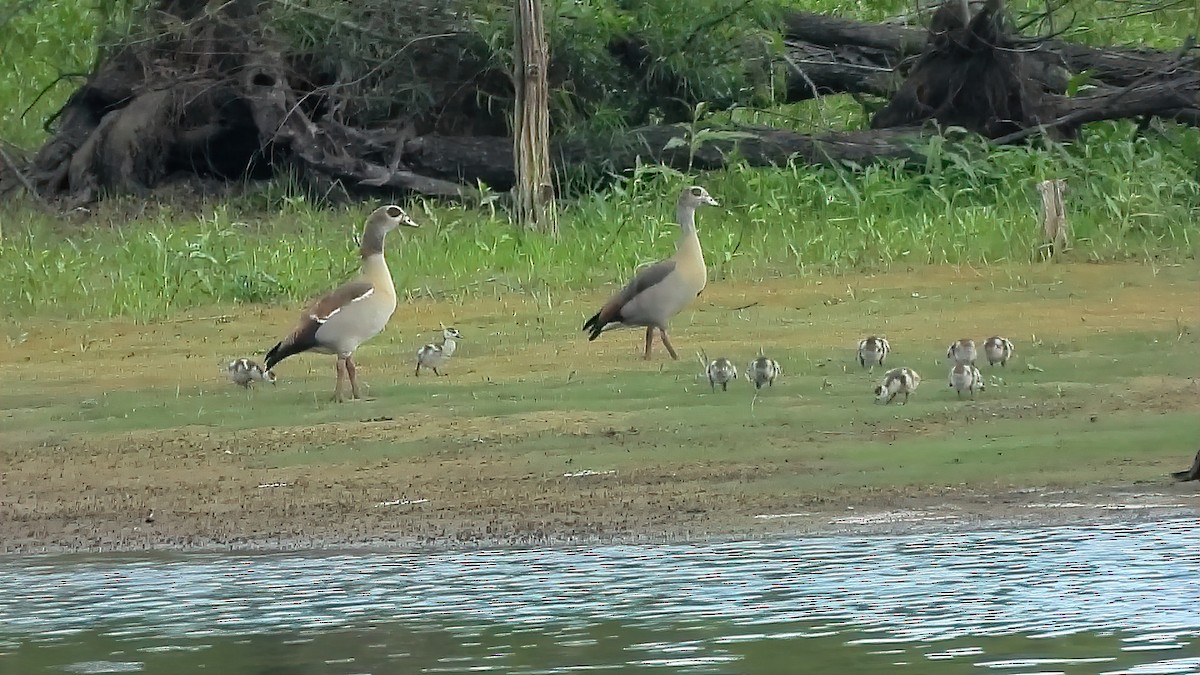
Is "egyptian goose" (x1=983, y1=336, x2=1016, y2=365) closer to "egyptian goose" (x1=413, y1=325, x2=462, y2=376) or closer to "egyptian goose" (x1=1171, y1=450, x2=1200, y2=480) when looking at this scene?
"egyptian goose" (x1=1171, y1=450, x2=1200, y2=480)

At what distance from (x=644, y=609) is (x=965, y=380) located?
4.21 metres

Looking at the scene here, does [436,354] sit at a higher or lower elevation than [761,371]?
higher

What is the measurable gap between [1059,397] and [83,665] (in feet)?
18.9

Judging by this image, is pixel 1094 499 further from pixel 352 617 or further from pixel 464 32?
pixel 464 32

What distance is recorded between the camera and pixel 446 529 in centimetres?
861

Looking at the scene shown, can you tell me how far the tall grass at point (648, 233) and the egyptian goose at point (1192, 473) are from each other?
295 inches

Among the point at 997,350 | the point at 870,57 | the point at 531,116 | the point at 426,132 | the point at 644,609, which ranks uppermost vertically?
the point at 870,57

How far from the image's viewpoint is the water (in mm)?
6301

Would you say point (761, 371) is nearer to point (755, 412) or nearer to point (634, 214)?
point (755, 412)

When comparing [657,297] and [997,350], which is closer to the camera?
[997,350]

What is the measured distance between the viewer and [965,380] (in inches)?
425

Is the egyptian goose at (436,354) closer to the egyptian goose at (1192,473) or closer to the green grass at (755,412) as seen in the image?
the green grass at (755,412)

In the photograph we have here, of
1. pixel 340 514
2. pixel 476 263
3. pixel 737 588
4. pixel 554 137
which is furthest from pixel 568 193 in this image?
pixel 737 588

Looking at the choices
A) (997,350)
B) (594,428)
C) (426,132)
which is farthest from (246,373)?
(426,132)
